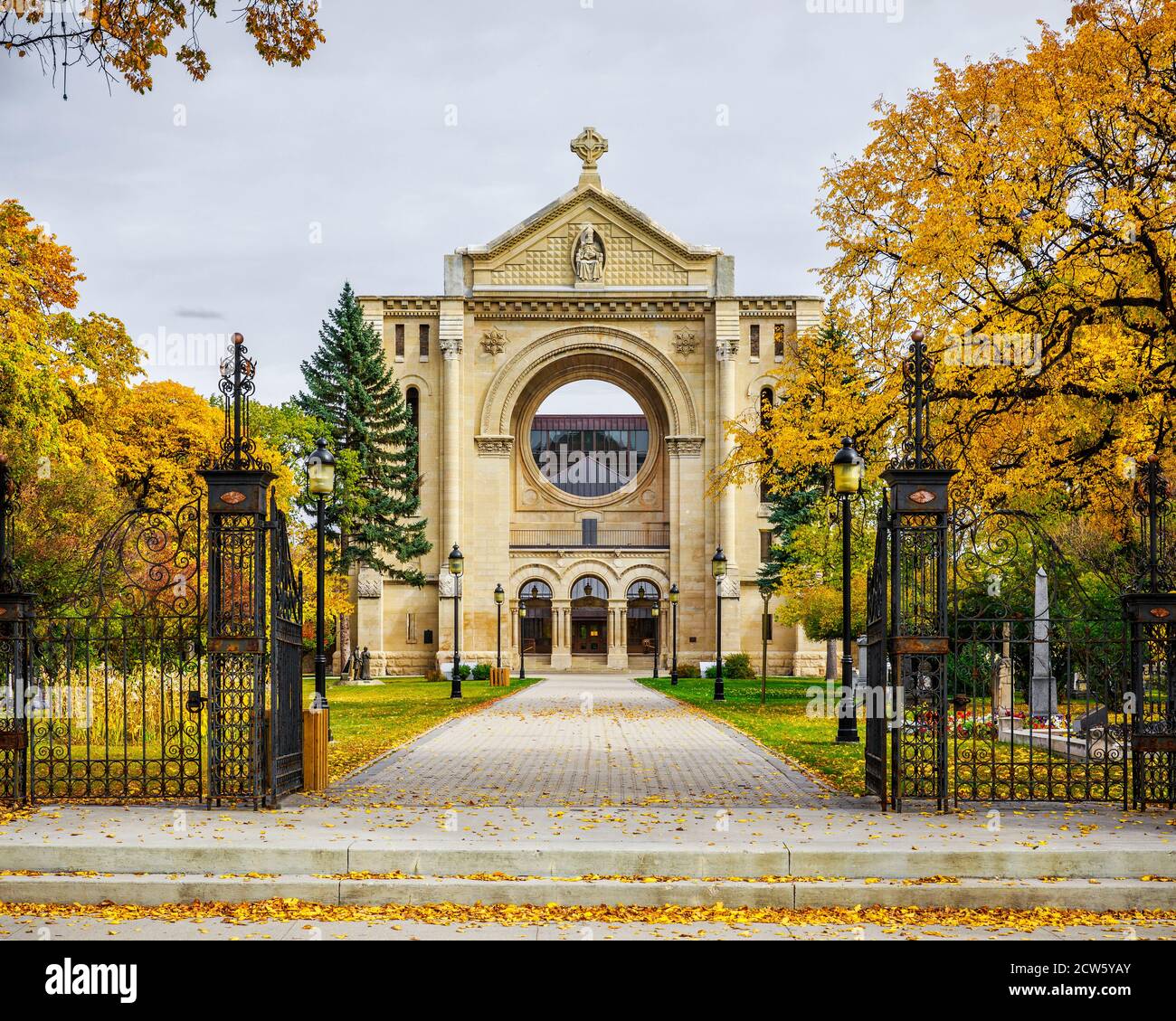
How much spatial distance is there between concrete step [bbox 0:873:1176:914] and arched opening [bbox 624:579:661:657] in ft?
174

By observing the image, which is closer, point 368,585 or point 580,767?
point 580,767

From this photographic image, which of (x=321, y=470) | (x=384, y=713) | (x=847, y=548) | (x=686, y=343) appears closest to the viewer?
(x=321, y=470)

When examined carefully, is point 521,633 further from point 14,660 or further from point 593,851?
point 593,851

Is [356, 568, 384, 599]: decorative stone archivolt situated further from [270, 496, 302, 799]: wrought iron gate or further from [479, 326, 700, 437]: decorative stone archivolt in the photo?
[270, 496, 302, 799]: wrought iron gate

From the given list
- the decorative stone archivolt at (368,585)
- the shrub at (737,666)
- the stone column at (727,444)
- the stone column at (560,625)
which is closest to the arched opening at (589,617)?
the stone column at (560,625)

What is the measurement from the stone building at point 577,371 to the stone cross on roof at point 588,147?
0.32 ft

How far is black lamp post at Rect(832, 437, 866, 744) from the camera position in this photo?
17688mm

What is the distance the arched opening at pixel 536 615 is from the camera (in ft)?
209

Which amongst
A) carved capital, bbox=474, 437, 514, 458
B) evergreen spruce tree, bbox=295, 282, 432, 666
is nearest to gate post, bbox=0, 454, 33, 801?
evergreen spruce tree, bbox=295, 282, 432, 666

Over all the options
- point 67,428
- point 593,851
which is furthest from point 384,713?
point 593,851

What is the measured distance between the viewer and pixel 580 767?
16250 mm

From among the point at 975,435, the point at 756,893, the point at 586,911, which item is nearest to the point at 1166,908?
the point at 756,893

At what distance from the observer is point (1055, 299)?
50.2ft

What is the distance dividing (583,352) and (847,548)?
43.9m
